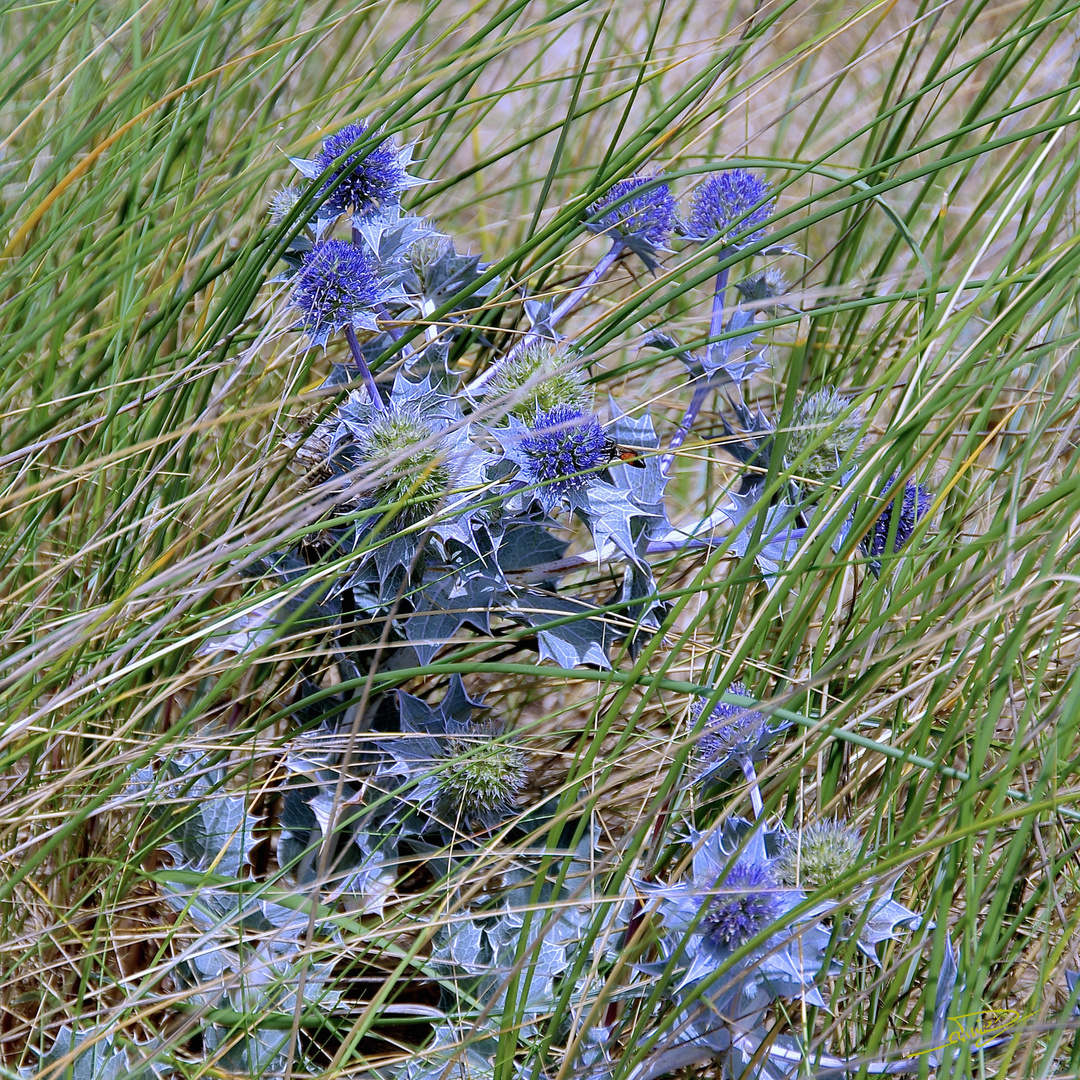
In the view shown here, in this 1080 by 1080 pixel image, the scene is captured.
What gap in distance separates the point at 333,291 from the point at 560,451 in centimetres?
31

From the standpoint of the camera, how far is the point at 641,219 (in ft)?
4.17

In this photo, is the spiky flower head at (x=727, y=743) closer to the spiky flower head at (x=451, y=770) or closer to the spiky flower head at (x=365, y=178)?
the spiky flower head at (x=451, y=770)

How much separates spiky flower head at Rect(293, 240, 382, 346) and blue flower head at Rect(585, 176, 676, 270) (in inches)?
12.6

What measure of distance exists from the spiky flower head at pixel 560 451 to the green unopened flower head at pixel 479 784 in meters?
0.29

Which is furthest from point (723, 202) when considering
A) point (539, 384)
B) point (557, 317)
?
point (539, 384)

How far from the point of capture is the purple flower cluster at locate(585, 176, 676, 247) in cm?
125

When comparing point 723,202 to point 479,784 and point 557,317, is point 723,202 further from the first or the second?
point 479,784

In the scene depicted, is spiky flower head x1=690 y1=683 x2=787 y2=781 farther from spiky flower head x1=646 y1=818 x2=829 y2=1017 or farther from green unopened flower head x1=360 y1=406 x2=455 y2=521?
green unopened flower head x1=360 y1=406 x2=455 y2=521

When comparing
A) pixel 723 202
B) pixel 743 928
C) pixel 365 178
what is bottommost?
pixel 743 928

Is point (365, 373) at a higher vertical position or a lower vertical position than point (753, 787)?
higher

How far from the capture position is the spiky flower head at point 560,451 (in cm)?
105

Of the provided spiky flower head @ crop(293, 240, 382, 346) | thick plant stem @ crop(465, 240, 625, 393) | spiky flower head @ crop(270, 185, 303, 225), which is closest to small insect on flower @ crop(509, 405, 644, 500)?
thick plant stem @ crop(465, 240, 625, 393)

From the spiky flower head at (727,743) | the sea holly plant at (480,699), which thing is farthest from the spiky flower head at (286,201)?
the spiky flower head at (727,743)

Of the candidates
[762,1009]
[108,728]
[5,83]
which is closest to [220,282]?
[5,83]
